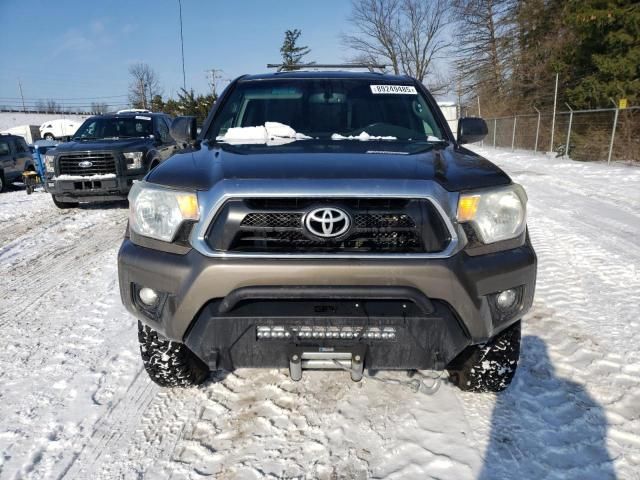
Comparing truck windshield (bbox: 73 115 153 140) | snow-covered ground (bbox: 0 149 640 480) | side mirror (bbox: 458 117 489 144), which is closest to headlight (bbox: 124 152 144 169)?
truck windshield (bbox: 73 115 153 140)

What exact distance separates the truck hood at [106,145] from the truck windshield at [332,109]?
586 cm

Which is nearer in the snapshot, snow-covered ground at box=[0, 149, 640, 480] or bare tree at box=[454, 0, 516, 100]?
snow-covered ground at box=[0, 149, 640, 480]

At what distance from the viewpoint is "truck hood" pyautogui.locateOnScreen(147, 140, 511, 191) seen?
2.10 meters

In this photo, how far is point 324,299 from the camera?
6.72 ft

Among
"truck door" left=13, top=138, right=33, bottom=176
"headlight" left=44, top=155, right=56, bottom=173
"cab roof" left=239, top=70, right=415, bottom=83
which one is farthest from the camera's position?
"truck door" left=13, top=138, right=33, bottom=176

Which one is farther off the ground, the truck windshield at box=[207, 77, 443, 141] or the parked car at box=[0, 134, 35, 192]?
the truck windshield at box=[207, 77, 443, 141]

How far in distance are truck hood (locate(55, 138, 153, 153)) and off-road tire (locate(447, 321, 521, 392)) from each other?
7.91 meters

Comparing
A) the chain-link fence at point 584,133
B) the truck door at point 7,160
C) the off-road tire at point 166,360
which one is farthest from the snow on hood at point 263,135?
the chain-link fence at point 584,133

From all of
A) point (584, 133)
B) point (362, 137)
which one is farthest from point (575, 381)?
point (584, 133)

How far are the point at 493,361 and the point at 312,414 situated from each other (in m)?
0.97

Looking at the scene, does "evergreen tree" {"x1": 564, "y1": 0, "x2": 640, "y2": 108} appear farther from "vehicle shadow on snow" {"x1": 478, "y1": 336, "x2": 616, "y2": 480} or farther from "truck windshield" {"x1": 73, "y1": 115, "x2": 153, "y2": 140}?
"vehicle shadow on snow" {"x1": 478, "y1": 336, "x2": 616, "y2": 480}

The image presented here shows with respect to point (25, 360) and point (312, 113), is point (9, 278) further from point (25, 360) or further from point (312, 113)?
point (312, 113)

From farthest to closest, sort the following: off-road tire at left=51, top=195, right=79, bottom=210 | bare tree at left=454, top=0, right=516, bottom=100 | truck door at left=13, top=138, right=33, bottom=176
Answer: bare tree at left=454, top=0, right=516, bottom=100 → truck door at left=13, top=138, right=33, bottom=176 → off-road tire at left=51, top=195, right=79, bottom=210

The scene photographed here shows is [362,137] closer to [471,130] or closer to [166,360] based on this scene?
[471,130]
